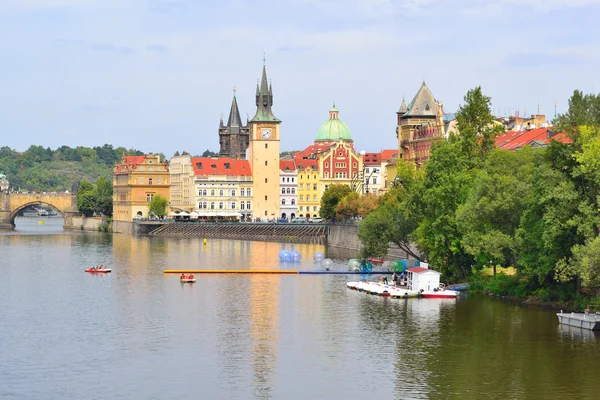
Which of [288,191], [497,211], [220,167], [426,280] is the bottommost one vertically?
[426,280]

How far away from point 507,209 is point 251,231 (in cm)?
8804

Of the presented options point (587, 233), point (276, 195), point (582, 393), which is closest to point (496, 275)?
point (587, 233)

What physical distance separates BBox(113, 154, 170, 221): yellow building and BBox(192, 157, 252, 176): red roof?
692 cm

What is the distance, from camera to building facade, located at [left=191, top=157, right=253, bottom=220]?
617 ft

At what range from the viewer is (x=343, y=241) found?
136000 mm

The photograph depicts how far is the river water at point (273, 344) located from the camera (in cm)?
4934

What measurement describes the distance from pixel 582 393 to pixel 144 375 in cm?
1805

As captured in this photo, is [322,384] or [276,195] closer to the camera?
[322,384]

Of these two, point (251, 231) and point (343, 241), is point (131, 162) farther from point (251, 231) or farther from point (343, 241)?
point (343, 241)

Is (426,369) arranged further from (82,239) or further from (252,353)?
(82,239)

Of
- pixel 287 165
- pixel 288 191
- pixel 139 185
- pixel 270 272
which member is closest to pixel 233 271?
pixel 270 272

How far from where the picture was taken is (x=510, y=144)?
109625 mm

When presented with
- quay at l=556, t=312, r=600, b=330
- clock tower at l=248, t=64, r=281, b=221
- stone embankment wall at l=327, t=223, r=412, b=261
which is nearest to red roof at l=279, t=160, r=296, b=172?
clock tower at l=248, t=64, r=281, b=221

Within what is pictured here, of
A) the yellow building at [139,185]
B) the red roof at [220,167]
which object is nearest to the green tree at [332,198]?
the red roof at [220,167]
